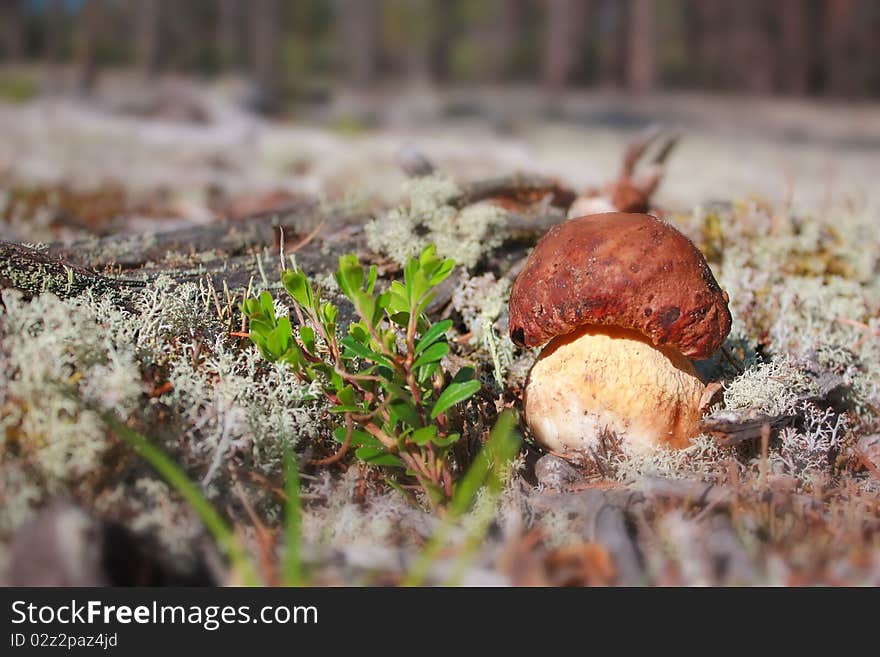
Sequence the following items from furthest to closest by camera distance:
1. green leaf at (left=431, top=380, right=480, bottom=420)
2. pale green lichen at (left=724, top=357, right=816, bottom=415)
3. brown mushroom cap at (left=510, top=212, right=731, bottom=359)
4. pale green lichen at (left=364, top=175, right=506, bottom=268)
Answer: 1. pale green lichen at (left=364, top=175, right=506, bottom=268)
2. pale green lichen at (left=724, top=357, right=816, bottom=415)
3. brown mushroom cap at (left=510, top=212, right=731, bottom=359)
4. green leaf at (left=431, top=380, right=480, bottom=420)

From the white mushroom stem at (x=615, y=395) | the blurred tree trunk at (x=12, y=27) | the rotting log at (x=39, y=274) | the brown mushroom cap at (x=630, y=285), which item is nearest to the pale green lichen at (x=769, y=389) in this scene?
the white mushroom stem at (x=615, y=395)

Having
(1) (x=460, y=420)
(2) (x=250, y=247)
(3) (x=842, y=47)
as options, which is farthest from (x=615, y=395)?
(3) (x=842, y=47)

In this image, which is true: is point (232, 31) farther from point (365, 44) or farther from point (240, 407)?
point (240, 407)

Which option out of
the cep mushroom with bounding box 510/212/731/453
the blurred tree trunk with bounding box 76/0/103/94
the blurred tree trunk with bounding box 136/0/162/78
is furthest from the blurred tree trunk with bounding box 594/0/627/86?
the cep mushroom with bounding box 510/212/731/453

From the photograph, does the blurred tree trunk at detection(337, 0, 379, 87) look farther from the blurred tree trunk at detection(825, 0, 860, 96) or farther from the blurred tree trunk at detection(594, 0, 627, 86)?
the blurred tree trunk at detection(825, 0, 860, 96)

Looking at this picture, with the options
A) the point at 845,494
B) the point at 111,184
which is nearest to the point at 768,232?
the point at 845,494

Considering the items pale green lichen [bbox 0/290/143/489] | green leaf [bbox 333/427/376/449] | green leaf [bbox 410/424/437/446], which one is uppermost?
pale green lichen [bbox 0/290/143/489]

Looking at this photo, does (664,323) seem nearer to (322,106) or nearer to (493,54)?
(322,106)

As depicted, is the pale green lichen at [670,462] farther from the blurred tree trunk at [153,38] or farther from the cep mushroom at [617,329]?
the blurred tree trunk at [153,38]
